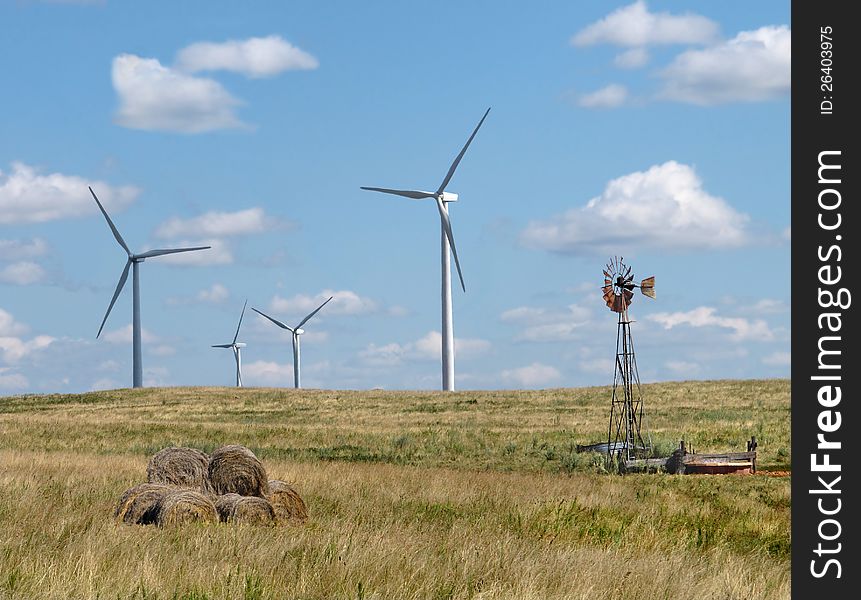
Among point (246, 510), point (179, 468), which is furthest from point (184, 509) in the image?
point (179, 468)

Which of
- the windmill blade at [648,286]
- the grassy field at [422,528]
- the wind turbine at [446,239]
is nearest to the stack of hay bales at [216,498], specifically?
the grassy field at [422,528]

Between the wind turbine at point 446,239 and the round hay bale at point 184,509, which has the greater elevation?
the wind turbine at point 446,239

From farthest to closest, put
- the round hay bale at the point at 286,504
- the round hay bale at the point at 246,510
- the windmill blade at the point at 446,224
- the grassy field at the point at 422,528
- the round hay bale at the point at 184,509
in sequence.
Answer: the windmill blade at the point at 446,224, the round hay bale at the point at 286,504, the round hay bale at the point at 246,510, the round hay bale at the point at 184,509, the grassy field at the point at 422,528

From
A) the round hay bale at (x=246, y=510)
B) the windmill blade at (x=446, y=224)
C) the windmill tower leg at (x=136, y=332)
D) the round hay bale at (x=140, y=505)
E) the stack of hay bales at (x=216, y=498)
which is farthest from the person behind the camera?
the windmill tower leg at (x=136, y=332)

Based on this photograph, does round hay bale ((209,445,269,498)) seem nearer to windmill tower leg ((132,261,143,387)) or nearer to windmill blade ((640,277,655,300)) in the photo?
windmill blade ((640,277,655,300))

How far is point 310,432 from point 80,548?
35.2 meters

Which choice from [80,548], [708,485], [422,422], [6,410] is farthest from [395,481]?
[6,410]

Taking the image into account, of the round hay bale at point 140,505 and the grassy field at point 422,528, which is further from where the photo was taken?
the round hay bale at point 140,505

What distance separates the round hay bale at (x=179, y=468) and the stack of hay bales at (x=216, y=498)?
0.02m

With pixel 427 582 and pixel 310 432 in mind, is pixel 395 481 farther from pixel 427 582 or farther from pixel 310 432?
pixel 310 432

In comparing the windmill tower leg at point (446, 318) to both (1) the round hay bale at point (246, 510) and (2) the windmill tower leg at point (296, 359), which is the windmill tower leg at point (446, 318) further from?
(1) the round hay bale at point (246, 510)

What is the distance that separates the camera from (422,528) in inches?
681

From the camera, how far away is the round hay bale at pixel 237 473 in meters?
20.6

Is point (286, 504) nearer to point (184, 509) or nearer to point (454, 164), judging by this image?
point (184, 509)
